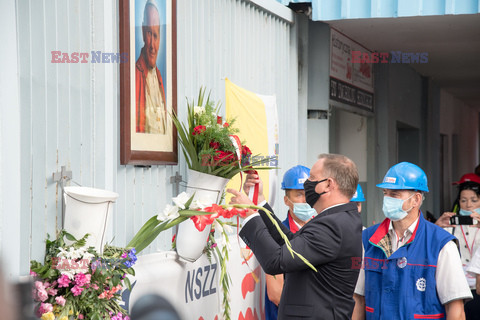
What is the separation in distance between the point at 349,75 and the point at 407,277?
4.53 metres

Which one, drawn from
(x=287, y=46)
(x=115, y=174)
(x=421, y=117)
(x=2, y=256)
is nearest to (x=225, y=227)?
(x=115, y=174)

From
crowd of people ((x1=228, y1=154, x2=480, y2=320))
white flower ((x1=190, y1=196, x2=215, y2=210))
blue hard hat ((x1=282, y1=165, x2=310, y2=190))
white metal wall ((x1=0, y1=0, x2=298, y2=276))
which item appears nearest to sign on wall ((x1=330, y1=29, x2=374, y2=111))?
blue hard hat ((x1=282, y1=165, x2=310, y2=190))

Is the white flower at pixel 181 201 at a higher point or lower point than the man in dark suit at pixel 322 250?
higher

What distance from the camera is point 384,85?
10.1m

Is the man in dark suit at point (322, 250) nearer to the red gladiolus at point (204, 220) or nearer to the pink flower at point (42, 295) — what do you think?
the red gladiolus at point (204, 220)


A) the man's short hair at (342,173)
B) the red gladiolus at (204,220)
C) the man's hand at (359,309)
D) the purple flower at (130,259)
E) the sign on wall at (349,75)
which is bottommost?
the man's hand at (359,309)

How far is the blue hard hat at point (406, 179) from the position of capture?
4.69 metres

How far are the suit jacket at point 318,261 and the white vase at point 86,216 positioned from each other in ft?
→ 2.71

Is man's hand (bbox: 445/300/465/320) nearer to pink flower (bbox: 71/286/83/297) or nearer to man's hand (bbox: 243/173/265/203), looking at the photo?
man's hand (bbox: 243/173/265/203)

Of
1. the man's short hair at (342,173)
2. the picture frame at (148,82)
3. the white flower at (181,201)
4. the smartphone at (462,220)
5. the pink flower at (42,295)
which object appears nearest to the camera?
the pink flower at (42,295)

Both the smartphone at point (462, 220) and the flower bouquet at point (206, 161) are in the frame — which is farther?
the smartphone at point (462, 220)

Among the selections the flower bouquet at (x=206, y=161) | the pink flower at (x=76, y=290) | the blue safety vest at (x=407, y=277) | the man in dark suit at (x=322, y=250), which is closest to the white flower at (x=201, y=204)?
the man in dark suit at (x=322, y=250)

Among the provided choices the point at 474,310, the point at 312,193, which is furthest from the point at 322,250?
the point at 474,310

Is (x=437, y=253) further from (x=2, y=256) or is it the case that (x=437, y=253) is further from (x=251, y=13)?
(x=2, y=256)
